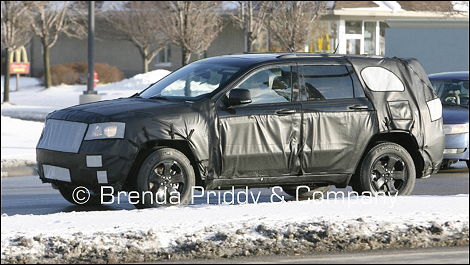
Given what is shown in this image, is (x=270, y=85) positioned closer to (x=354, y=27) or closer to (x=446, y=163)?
(x=446, y=163)

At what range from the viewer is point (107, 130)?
8656 millimetres

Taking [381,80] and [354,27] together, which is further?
[354,27]

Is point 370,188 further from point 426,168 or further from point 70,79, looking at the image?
point 70,79

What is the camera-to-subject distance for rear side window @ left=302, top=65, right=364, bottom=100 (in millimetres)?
9664

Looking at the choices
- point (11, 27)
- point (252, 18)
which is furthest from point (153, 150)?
point (252, 18)

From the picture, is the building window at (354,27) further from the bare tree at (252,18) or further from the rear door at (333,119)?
the rear door at (333,119)

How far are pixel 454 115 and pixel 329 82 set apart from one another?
15.5 ft

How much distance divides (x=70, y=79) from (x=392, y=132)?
138 feet

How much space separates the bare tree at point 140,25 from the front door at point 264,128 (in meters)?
39.5

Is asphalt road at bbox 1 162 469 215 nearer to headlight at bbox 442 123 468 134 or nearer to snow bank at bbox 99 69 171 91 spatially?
headlight at bbox 442 123 468 134

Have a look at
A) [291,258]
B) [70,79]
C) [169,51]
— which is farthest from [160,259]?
[169,51]

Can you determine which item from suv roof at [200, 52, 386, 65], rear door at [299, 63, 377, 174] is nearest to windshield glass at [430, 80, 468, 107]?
suv roof at [200, 52, 386, 65]

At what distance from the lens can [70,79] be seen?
5025 centimetres

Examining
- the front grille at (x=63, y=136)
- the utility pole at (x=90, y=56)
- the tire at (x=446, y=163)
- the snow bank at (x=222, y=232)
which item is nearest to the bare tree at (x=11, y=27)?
the utility pole at (x=90, y=56)
